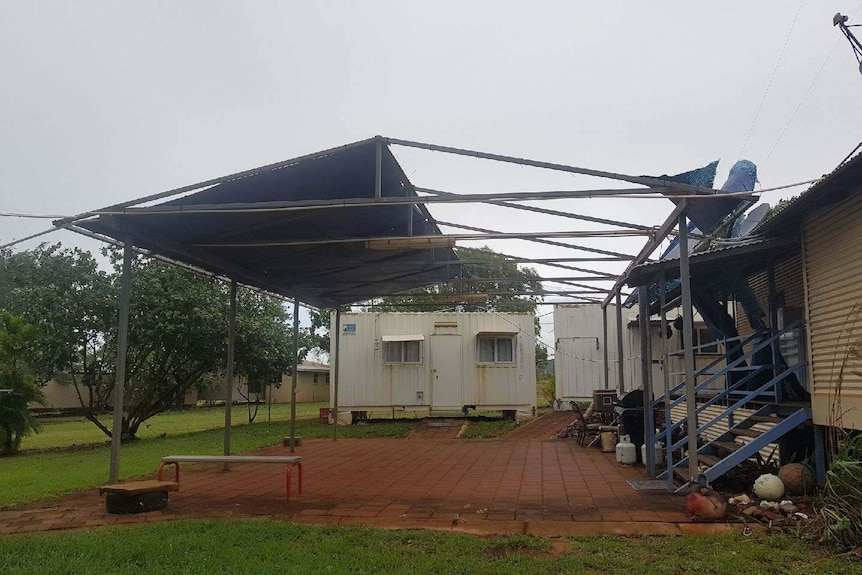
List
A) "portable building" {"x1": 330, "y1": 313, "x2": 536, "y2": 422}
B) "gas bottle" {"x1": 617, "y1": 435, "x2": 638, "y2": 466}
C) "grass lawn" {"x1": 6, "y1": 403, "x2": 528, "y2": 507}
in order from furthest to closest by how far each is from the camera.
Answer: "portable building" {"x1": 330, "y1": 313, "x2": 536, "y2": 422} < "gas bottle" {"x1": 617, "y1": 435, "x2": 638, "y2": 466} < "grass lawn" {"x1": 6, "y1": 403, "x2": 528, "y2": 507}

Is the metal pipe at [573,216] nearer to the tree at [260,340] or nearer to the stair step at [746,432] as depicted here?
the stair step at [746,432]

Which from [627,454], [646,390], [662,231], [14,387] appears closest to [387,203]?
[662,231]

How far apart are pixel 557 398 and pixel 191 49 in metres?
13.9

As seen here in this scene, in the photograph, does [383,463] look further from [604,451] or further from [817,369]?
[817,369]

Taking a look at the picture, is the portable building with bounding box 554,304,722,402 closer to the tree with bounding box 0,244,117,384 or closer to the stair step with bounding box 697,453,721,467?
the stair step with bounding box 697,453,721,467

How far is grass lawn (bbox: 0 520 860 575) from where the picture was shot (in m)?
4.25

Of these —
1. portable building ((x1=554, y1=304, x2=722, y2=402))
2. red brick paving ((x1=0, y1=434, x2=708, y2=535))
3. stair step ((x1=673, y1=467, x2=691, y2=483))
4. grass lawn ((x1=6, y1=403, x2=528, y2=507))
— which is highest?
portable building ((x1=554, y1=304, x2=722, y2=402))

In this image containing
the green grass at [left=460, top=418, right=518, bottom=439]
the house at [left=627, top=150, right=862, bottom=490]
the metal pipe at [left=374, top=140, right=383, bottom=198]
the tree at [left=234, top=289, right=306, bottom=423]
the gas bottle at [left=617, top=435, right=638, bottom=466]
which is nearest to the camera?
the house at [left=627, top=150, right=862, bottom=490]

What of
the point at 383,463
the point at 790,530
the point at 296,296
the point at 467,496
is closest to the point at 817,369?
the point at 790,530

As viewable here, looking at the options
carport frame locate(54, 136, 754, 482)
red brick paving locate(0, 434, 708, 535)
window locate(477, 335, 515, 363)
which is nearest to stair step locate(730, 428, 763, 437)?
red brick paving locate(0, 434, 708, 535)

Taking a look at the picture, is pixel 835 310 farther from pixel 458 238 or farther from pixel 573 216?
pixel 458 238

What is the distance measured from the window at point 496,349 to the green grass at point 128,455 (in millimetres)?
2590

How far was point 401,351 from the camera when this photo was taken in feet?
57.4

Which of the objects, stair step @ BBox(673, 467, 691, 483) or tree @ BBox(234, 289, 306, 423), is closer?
stair step @ BBox(673, 467, 691, 483)
